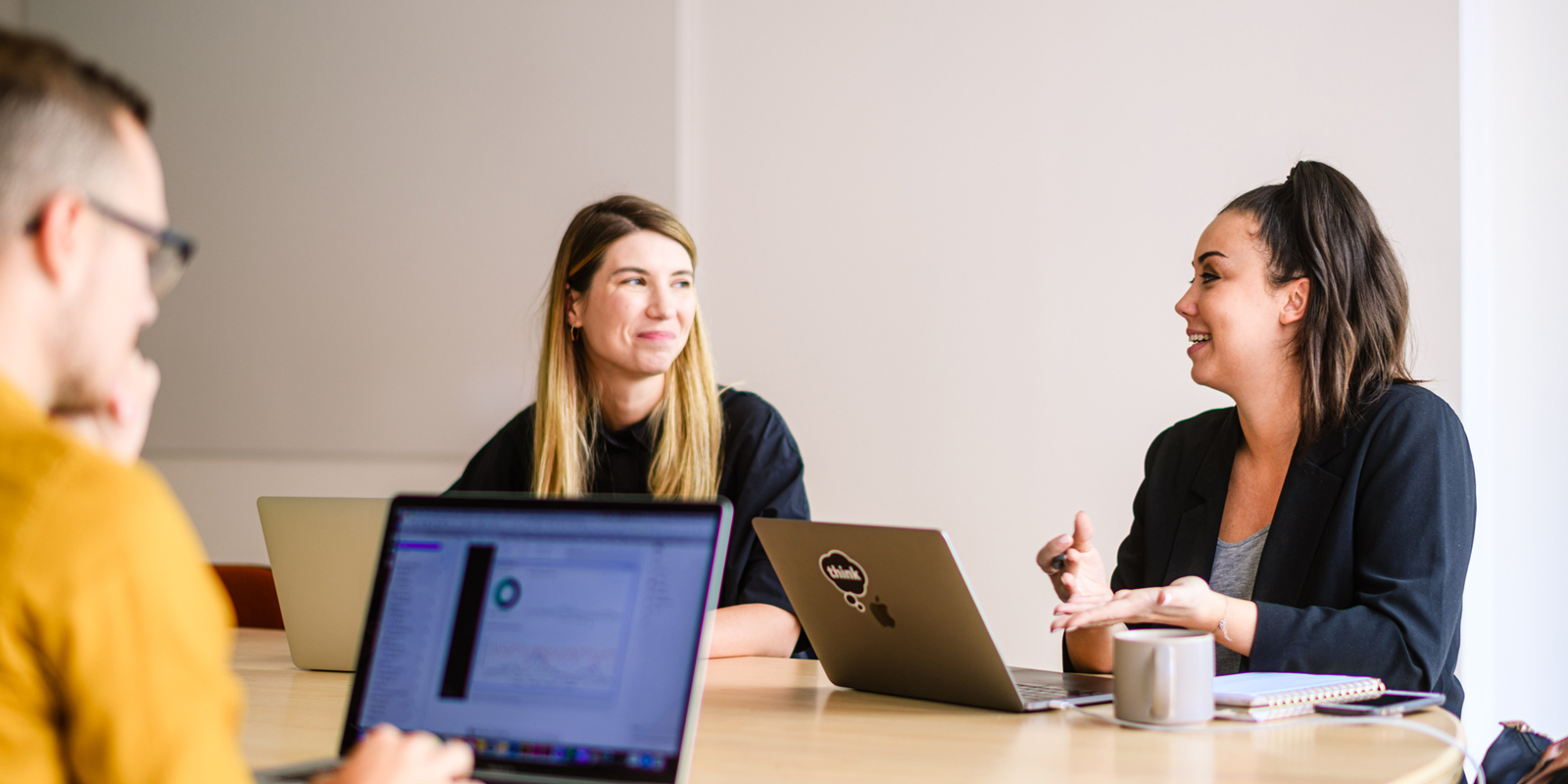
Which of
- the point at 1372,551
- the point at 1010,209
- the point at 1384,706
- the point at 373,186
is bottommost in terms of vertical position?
the point at 1384,706

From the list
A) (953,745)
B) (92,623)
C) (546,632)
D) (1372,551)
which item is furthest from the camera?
(1372,551)

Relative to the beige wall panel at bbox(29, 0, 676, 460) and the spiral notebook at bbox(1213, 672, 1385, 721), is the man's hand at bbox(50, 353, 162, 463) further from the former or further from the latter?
the beige wall panel at bbox(29, 0, 676, 460)

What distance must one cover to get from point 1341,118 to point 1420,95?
167 mm

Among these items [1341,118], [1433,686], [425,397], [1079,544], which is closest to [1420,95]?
[1341,118]

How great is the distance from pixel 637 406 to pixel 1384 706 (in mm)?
1522

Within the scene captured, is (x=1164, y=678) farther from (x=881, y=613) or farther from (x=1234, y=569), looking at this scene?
(x=1234, y=569)

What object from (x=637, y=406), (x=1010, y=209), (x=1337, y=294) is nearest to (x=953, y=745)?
(x=1337, y=294)

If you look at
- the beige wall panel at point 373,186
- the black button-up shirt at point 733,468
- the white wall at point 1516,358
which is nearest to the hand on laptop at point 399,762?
the black button-up shirt at point 733,468

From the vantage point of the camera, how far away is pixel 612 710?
957 mm

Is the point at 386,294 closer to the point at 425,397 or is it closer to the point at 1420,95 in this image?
the point at 425,397

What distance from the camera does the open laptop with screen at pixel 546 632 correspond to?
37.6 inches

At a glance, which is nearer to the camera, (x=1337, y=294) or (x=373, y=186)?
(x=1337, y=294)

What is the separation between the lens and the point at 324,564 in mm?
1691

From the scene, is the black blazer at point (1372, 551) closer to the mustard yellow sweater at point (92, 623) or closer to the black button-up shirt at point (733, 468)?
the black button-up shirt at point (733, 468)
